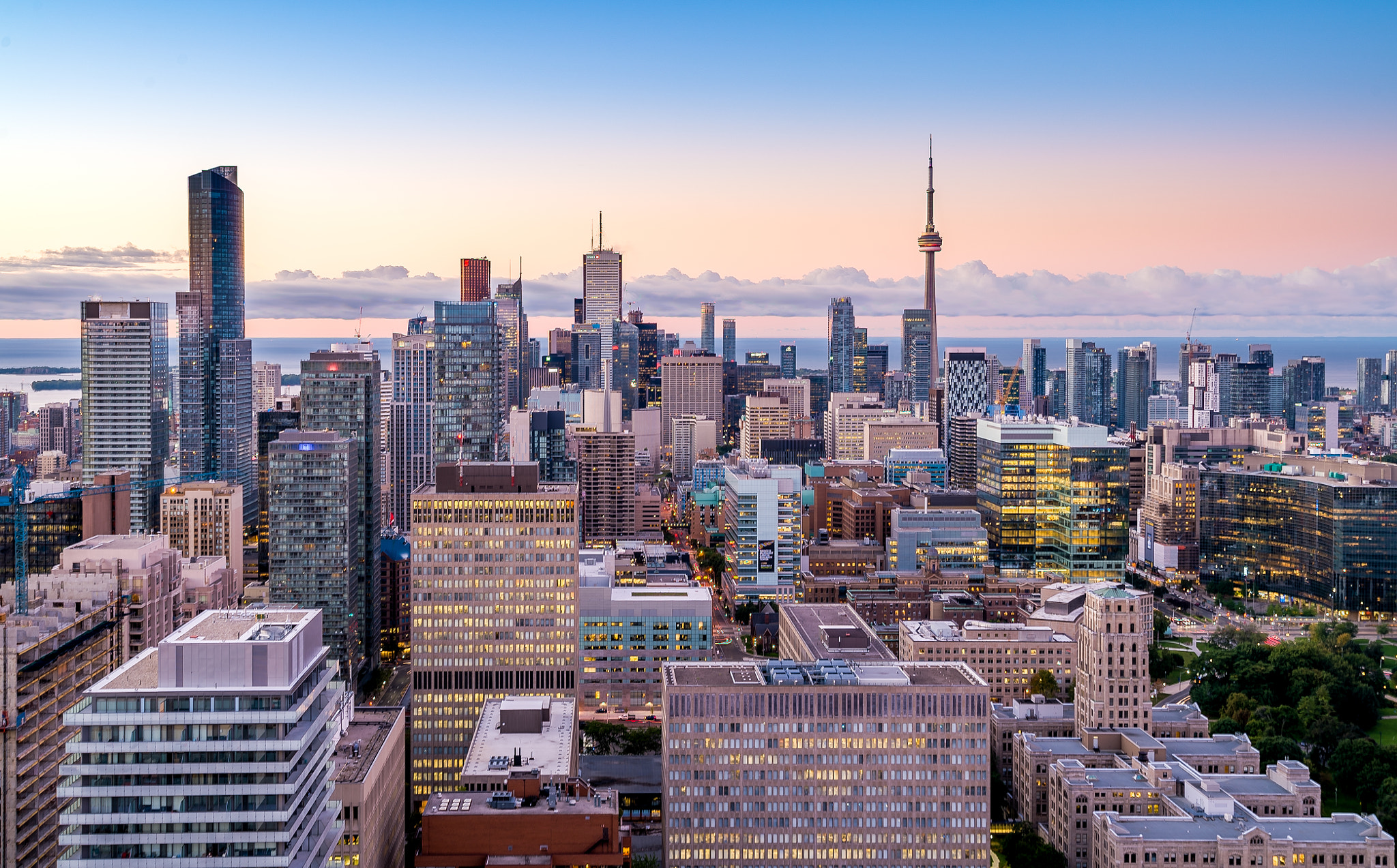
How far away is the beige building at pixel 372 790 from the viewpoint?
68.7 m

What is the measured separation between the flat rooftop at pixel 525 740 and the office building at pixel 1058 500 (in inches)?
4092

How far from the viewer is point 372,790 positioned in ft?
236

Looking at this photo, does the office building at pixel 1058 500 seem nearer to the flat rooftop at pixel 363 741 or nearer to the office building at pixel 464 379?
the office building at pixel 464 379

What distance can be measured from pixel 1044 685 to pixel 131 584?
85.5 meters

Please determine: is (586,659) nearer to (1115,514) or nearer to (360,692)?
(360,692)

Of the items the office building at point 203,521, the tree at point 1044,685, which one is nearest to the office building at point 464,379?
the office building at point 203,521

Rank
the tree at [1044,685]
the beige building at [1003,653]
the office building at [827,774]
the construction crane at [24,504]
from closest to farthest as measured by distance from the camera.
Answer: the office building at [827,774] < the construction crane at [24,504] < the tree at [1044,685] < the beige building at [1003,653]

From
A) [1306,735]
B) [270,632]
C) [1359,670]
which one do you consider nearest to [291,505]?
[270,632]

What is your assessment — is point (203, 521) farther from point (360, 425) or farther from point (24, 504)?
point (360, 425)

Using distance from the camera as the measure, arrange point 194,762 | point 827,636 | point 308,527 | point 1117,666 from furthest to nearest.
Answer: point 308,527, point 827,636, point 1117,666, point 194,762

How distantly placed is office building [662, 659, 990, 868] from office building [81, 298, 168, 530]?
128975 mm

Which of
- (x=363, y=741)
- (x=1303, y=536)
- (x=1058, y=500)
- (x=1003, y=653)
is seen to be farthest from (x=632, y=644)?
(x=1303, y=536)

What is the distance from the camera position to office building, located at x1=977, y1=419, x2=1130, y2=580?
175125mm

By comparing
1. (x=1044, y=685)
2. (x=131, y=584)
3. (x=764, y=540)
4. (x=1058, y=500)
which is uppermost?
(x=131, y=584)
